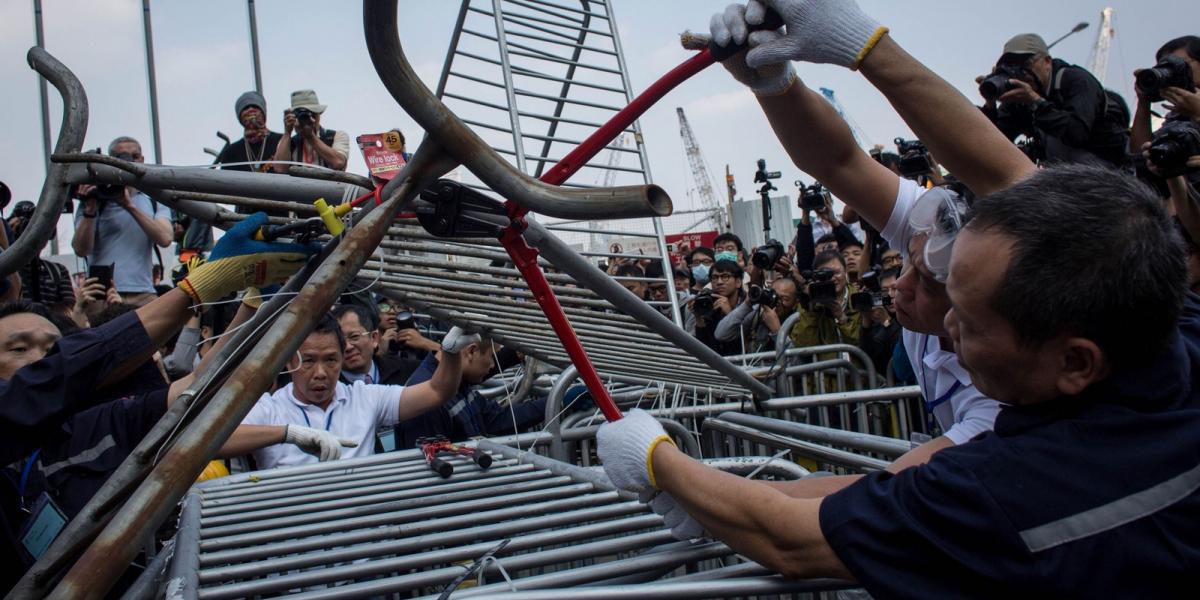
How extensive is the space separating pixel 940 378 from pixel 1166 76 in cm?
243

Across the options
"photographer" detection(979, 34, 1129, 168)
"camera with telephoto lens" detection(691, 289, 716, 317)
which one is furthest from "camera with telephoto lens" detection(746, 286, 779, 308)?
"photographer" detection(979, 34, 1129, 168)

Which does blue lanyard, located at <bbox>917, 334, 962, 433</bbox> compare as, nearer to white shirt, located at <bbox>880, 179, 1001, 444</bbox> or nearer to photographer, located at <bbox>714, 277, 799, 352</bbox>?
white shirt, located at <bbox>880, 179, 1001, 444</bbox>

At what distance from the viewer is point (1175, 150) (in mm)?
3223

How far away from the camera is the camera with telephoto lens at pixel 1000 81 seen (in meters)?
4.19

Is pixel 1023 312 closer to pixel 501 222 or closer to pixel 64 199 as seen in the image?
pixel 501 222

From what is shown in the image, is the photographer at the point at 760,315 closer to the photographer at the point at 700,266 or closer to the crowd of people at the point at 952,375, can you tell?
the photographer at the point at 700,266

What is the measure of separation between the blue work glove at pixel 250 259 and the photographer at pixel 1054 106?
131 inches

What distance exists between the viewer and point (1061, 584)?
118 centimetres

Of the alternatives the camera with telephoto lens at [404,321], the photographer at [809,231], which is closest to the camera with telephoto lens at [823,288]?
the photographer at [809,231]

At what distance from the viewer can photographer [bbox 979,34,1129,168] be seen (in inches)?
158


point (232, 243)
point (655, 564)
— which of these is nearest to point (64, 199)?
point (232, 243)

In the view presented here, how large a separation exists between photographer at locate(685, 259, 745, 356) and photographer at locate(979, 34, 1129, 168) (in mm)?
2634

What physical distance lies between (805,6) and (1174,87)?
280 centimetres

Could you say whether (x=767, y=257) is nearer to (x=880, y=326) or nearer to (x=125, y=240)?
(x=880, y=326)
